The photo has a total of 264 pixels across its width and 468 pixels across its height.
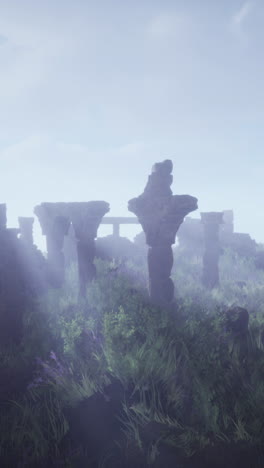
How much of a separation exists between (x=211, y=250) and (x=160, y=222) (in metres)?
7.50

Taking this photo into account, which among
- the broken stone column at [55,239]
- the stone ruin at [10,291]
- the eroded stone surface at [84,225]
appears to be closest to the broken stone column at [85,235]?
the eroded stone surface at [84,225]

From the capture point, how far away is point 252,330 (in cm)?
765

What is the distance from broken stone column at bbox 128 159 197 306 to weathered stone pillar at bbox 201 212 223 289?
676cm

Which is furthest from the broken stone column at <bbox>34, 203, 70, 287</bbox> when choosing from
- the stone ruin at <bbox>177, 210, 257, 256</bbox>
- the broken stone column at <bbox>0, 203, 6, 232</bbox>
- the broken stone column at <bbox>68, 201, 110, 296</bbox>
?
the stone ruin at <bbox>177, 210, 257, 256</bbox>

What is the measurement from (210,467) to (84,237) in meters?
9.12

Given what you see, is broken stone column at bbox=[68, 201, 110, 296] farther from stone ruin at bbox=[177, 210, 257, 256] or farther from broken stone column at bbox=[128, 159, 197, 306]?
stone ruin at bbox=[177, 210, 257, 256]

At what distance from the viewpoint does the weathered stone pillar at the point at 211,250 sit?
54.7 ft

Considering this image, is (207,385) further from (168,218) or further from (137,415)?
(168,218)

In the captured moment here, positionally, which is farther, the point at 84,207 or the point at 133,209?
the point at 84,207

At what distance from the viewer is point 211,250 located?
16953 millimetres

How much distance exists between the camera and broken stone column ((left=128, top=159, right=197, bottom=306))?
1012 centimetres

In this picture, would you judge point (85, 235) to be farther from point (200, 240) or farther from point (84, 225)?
point (200, 240)

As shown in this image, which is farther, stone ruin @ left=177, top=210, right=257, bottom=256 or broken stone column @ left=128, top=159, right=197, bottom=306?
Answer: stone ruin @ left=177, top=210, right=257, bottom=256

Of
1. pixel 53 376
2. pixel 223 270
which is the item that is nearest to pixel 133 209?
pixel 53 376
